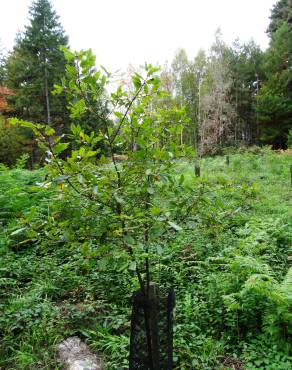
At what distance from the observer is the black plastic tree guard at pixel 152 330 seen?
1.86 meters

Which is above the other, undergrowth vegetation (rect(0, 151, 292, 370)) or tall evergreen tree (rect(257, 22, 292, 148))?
tall evergreen tree (rect(257, 22, 292, 148))

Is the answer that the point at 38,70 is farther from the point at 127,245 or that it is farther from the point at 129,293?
the point at 127,245

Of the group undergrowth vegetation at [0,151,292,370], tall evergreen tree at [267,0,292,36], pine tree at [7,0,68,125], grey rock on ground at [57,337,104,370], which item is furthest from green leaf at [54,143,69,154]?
tall evergreen tree at [267,0,292,36]

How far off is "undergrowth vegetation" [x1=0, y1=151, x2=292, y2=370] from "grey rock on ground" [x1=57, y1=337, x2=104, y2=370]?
7cm

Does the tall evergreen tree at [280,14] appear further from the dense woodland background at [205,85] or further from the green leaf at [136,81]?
the green leaf at [136,81]

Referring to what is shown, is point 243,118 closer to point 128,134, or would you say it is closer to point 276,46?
point 276,46

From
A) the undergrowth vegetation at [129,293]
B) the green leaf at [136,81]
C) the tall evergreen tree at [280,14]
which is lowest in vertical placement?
the undergrowth vegetation at [129,293]

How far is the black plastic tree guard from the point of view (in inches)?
73.2

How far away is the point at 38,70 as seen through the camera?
2034 centimetres

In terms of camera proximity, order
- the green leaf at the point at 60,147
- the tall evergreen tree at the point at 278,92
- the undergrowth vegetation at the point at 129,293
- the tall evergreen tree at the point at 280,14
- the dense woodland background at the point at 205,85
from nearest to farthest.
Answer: the green leaf at the point at 60,147, the undergrowth vegetation at the point at 129,293, the dense woodland background at the point at 205,85, the tall evergreen tree at the point at 278,92, the tall evergreen tree at the point at 280,14

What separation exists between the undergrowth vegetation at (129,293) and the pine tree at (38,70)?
18.0 metres

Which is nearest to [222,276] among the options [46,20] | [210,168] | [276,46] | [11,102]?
[210,168]

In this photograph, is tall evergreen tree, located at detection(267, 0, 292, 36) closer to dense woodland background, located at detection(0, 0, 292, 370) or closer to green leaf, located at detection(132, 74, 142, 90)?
dense woodland background, located at detection(0, 0, 292, 370)

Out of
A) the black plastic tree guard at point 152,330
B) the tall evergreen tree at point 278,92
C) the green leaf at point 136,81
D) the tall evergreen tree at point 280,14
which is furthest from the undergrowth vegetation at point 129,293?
the tall evergreen tree at point 280,14
